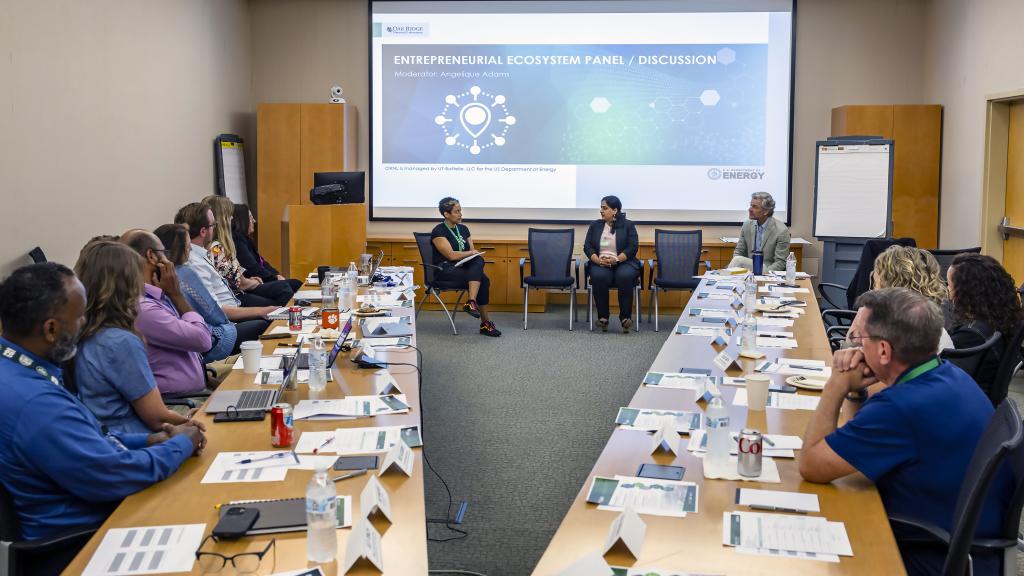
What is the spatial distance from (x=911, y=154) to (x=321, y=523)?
29.9ft

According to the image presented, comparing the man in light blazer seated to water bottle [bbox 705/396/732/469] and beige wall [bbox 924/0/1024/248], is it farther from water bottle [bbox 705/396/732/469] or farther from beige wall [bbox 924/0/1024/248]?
water bottle [bbox 705/396/732/469]

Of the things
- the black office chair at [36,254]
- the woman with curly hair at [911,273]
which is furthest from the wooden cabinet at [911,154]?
the black office chair at [36,254]

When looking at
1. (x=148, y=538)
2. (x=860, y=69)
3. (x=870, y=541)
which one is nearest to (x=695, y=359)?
(x=870, y=541)

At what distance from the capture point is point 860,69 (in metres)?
10.3

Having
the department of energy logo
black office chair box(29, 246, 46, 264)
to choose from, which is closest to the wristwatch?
black office chair box(29, 246, 46, 264)

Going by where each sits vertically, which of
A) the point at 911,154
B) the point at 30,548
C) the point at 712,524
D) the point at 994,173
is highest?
the point at 911,154

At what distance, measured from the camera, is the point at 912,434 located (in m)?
2.63

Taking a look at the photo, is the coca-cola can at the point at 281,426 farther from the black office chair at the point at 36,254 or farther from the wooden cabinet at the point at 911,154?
the wooden cabinet at the point at 911,154

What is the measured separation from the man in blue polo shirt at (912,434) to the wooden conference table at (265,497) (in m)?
1.12

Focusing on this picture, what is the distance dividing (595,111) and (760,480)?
26.7 feet

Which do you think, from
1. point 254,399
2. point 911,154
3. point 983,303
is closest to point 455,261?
point 911,154

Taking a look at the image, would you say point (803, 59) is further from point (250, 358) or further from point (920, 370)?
point (920, 370)

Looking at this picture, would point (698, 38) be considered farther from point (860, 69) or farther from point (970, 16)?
point (970, 16)

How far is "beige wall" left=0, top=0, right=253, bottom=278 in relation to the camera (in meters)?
6.32
